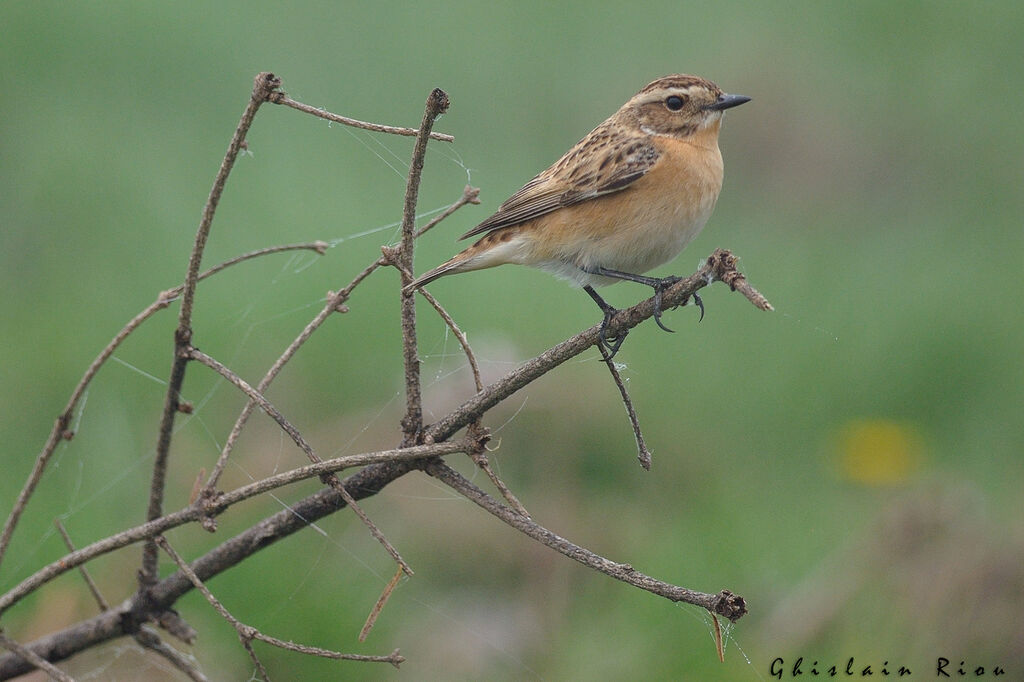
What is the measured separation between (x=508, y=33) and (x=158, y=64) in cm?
298

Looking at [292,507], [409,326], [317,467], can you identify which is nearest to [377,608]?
[317,467]

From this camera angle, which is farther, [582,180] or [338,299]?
[582,180]

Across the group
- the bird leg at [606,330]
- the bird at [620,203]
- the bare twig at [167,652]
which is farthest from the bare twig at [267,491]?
the bird at [620,203]

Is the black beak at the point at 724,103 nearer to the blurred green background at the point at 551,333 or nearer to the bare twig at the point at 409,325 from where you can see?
the blurred green background at the point at 551,333

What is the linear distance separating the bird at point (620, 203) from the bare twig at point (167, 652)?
1.48 metres

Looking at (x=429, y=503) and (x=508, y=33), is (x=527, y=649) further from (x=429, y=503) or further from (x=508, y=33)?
(x=508, y=33)

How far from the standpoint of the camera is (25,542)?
4.57m

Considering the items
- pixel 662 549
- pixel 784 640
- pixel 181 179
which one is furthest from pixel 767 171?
pixel 784 640

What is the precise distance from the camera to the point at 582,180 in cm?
423

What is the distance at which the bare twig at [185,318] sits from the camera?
243cm

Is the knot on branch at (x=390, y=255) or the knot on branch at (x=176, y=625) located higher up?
the knot on branch at (x=390, y=255)

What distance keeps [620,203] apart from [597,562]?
203 cm

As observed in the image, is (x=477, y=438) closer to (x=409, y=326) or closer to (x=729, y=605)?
(x=409, y=326)

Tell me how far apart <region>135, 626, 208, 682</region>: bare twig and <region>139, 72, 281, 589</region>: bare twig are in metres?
0.12
